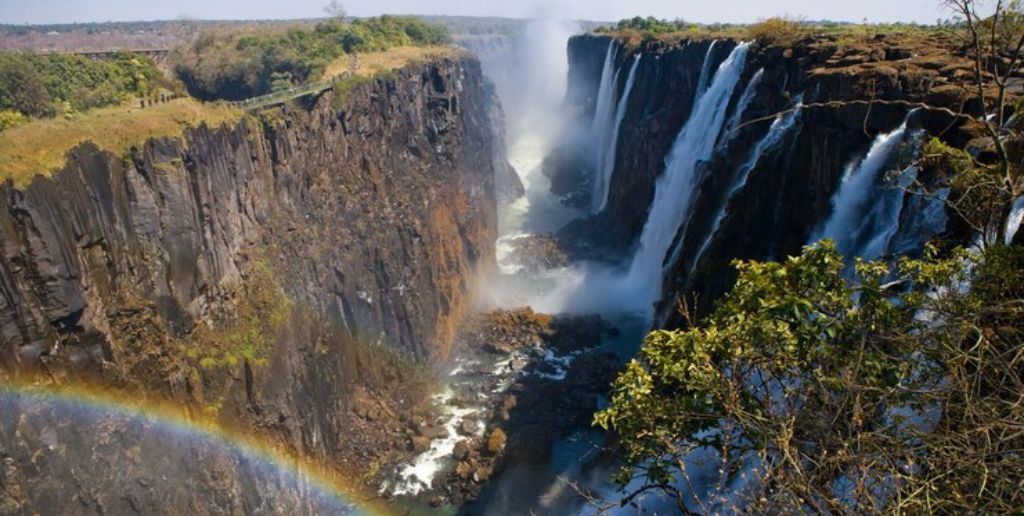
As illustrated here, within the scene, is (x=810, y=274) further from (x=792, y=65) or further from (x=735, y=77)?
(x=735, y=77)

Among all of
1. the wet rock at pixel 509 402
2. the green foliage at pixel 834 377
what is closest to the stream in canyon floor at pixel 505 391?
the wet rock at pixel 509 402

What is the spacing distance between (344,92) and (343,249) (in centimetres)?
812

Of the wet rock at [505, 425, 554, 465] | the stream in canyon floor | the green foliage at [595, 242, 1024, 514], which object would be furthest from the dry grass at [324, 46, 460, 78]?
the green foliage at [595, 242, 1024, 514]

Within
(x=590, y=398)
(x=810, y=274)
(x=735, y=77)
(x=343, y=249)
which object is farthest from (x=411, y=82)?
(x=810, y=274)

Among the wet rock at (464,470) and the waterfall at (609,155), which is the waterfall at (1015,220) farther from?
the waterfall at (609,155)

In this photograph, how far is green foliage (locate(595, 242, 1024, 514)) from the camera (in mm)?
5996

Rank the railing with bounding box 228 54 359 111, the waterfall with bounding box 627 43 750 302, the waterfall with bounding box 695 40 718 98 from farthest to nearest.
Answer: the waterfall with bounding box 695 40 718 98 → the waterfall with bounding box 627 43 750 302 → the railing with bounding box 228 54 359 111

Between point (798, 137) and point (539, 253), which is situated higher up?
point (798, 137)

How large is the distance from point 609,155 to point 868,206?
37373mm

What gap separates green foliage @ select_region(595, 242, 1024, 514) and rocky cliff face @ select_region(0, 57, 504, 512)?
14.5 m

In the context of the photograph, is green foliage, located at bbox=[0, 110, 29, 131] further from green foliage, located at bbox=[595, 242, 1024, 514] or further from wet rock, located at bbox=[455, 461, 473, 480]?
green foliage, located at bbox=[595, 242, 1024, 514]

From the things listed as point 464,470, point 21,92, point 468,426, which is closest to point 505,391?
point 468,426

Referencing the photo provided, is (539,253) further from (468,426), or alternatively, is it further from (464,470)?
(464,470)

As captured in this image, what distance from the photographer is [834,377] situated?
738 centimetres
